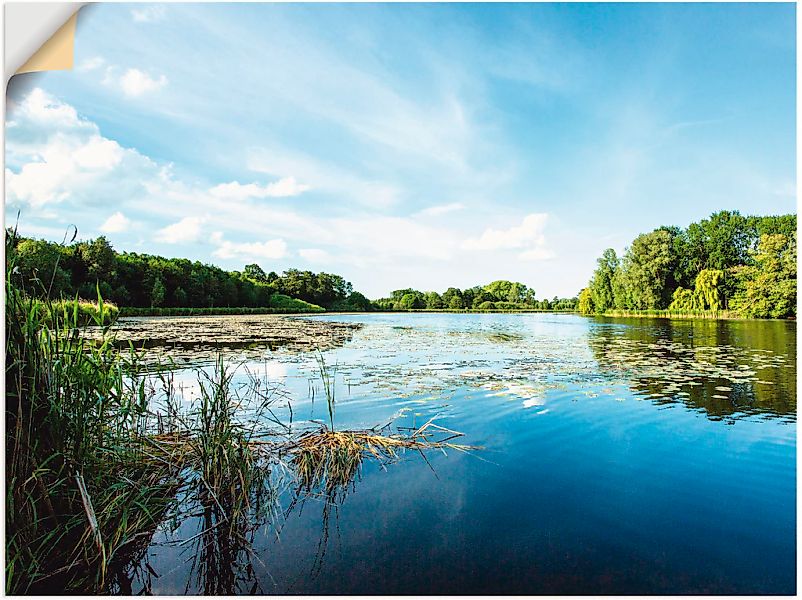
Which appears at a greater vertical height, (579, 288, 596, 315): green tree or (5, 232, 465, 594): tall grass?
(579, 288, 596, 315): green tree

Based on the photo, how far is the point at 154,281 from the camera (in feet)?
36.8

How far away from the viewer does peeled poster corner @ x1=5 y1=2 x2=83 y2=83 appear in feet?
3.81

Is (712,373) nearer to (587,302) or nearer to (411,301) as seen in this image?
(411,301)

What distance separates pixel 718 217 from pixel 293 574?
98.2 ft

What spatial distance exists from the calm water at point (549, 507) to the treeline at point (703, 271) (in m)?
13.5

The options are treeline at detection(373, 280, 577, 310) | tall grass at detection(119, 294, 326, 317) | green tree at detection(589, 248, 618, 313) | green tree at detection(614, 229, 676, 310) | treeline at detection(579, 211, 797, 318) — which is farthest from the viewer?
treeline at detection(373, 280, 577, 310)

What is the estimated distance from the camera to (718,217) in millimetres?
24641

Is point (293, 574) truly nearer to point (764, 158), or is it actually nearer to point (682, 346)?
Answer: point (764, 158)

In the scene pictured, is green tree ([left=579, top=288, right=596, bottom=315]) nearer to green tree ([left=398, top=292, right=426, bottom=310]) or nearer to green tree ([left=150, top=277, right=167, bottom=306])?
green tree ([left=398, top=292, right=426, bottom=310])

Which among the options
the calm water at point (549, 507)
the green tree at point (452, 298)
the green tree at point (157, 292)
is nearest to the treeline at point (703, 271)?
the green tree at point (452, 298)

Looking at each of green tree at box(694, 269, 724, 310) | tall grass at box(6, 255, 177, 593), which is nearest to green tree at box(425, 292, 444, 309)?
green tree at box(694, 269, 724, 310)

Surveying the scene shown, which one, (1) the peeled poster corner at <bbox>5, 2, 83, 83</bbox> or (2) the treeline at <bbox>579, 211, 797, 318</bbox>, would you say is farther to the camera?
(2) the treeline at <bbox>579, 211, 797, 318</bbox>

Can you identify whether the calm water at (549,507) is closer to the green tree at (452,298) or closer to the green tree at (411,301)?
the green tree at (411,301)

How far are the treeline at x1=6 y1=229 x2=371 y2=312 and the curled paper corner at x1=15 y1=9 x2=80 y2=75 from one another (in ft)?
1.53
